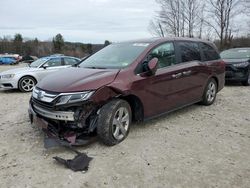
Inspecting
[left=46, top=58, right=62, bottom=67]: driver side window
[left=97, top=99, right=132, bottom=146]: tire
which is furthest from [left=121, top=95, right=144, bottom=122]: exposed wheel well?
[left=46, top=58, right=62, bottom=67]: driver side window

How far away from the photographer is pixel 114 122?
171 inches

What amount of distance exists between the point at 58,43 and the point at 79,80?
47.2 metres

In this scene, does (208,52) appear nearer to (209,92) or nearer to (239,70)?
(209,92)

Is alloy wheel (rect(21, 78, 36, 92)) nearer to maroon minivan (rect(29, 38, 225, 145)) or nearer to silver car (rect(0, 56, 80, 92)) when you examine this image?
silver car (rect(0, 56, 80, 92))

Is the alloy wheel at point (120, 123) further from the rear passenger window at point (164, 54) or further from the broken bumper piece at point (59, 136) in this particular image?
the rear passenger window at point (164, 54)

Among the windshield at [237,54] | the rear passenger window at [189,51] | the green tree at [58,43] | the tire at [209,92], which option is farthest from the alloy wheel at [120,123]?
the green tree at [58,43]

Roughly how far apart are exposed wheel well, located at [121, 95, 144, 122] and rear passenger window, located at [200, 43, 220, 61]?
2.66 m

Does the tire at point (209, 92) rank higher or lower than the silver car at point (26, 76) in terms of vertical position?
lower

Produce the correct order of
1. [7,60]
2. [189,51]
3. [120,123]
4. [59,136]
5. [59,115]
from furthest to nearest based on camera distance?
[7,60] < [189,51] < [120,123] < [59,136] < [59,115]

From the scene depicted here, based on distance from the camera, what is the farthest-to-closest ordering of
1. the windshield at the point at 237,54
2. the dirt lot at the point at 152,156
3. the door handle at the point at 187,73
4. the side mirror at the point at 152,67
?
the windshield at the point at 237,54 < the door handle at the point at 187,73 < the side mirror at the point at 152,67 < the dirt lot at the point at 152,156

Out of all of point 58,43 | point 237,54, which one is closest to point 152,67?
point 237,54

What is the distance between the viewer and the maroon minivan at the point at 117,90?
4129mm

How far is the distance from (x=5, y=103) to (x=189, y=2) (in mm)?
32622

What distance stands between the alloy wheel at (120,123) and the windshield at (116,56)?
0.79 m
